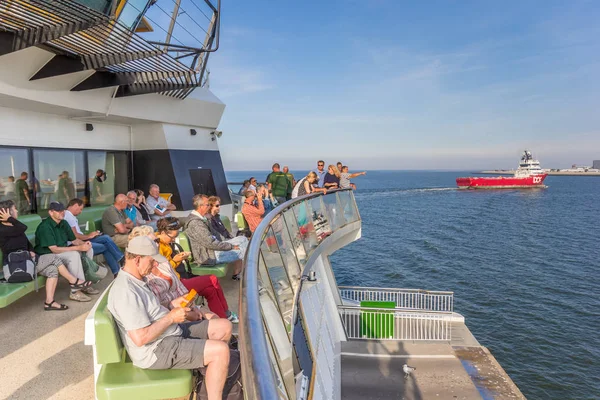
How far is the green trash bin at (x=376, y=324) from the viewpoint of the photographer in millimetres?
12688

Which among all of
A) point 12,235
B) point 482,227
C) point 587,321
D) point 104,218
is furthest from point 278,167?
point 482,227

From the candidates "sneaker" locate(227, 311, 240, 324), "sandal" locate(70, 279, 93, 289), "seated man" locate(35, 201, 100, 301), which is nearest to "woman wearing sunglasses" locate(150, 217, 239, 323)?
"sneaker" locate(227, 311, 240, 324)

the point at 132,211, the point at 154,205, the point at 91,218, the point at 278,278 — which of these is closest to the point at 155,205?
the point at 154,205

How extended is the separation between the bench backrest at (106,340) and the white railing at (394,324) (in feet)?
32.3

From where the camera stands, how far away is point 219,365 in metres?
3.17

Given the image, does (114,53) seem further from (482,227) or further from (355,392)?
(482,227)

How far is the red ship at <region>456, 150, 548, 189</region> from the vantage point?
93750 mm

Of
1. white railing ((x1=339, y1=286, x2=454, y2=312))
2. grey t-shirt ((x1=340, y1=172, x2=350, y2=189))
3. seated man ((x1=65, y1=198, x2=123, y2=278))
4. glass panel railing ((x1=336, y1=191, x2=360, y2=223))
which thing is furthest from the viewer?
white railing ((x1=339, y1=286, x2=454, y2=312))

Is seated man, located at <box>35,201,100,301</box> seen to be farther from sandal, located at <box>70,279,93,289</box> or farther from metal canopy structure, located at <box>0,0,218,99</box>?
metal canopy structure, located at <box>0,0,218,99</box>

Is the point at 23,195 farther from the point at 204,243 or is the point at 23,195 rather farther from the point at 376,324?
the point at 376,324

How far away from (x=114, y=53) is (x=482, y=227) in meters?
43.1

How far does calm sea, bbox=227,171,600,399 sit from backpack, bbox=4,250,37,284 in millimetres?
15142

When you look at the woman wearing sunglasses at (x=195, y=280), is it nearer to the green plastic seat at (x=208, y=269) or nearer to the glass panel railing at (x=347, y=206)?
the green plastic seat at (x=208, y=269)

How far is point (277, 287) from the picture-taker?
11.8 ft
